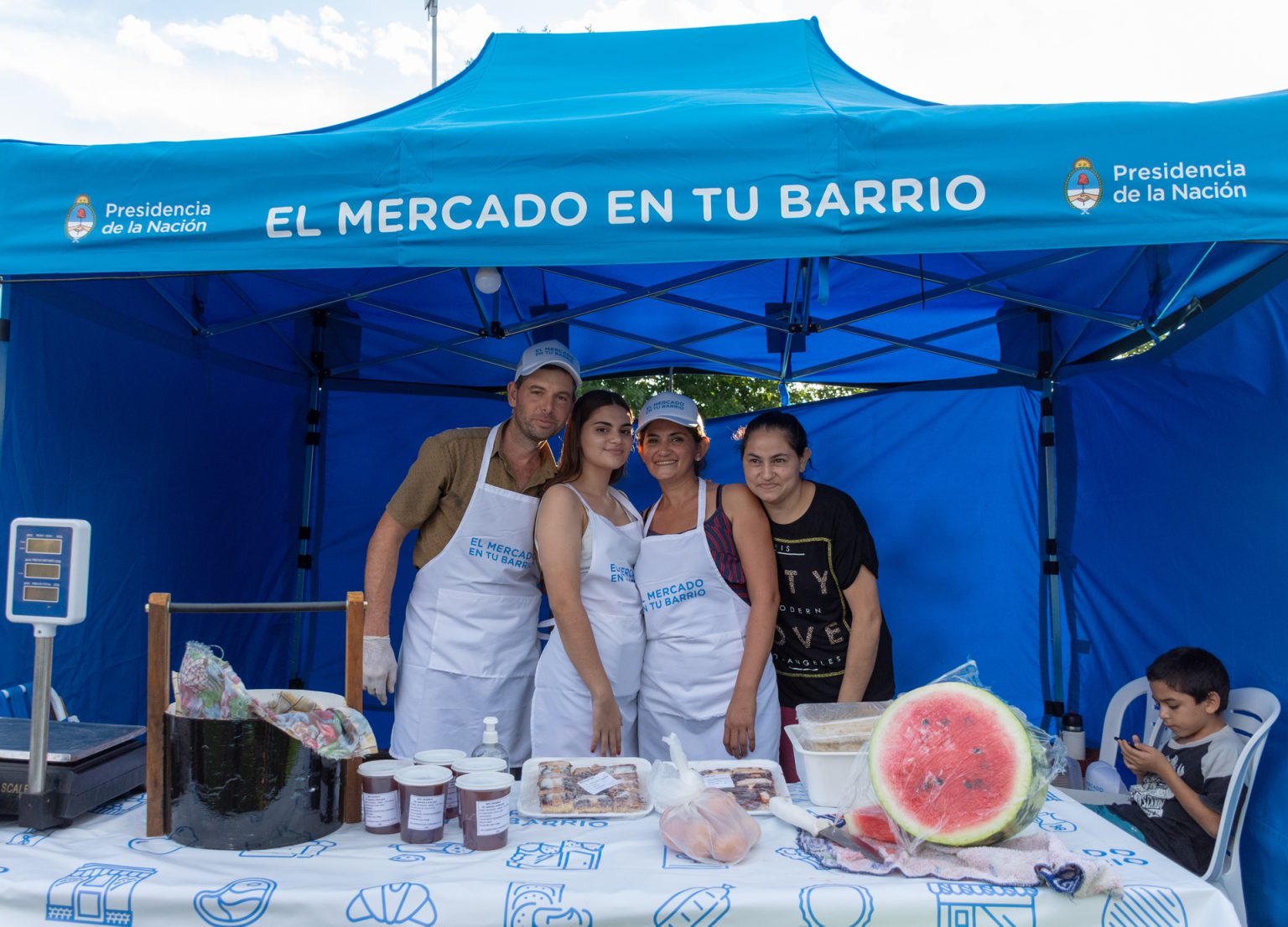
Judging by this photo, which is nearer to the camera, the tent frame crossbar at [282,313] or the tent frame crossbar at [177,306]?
the tent frame crossbar at [177,306]

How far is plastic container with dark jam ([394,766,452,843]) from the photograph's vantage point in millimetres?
1624

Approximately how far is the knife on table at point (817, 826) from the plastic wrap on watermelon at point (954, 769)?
0.08 ft

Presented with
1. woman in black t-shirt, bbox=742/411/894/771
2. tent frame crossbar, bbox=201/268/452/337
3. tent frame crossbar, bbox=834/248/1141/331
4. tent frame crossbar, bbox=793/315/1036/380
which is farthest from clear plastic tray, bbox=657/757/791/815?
tent frame crossbar, bbox=793/315/1036/380

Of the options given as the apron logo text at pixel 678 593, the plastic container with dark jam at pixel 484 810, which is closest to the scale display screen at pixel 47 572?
the plastic container with dark jam at pixel 484 810

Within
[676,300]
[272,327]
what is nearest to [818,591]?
[676,300]

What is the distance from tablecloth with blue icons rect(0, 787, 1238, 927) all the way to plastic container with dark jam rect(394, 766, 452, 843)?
0.06 meters

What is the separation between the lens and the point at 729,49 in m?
3.45

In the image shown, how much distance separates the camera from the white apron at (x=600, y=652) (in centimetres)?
278

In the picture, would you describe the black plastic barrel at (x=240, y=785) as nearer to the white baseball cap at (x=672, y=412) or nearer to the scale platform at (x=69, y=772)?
the scale platform at (x=69, y=772)

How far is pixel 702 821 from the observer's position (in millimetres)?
1577

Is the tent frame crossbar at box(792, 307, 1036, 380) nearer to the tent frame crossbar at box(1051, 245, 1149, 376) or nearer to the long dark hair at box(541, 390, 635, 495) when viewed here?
the tent frame crossbar at box(1051, 245, 1149, 376)

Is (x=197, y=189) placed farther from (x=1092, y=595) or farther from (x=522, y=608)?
(x=1092, y=595)

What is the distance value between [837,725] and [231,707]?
46.0 inches

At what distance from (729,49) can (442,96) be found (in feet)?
3.72
